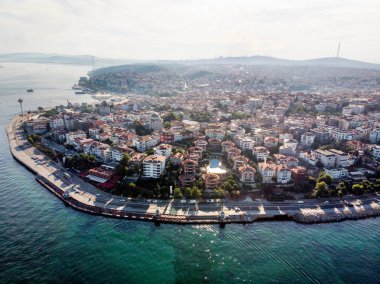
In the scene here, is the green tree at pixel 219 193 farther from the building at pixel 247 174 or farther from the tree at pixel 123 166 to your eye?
the tree at pixel 123 166

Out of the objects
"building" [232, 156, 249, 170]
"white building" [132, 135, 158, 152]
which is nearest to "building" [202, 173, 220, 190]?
"building" [232, 156, 249, 170]

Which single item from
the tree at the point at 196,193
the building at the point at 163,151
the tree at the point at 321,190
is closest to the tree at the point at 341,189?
the tree at the point at 321,190

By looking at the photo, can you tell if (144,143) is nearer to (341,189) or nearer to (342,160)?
(341,189)

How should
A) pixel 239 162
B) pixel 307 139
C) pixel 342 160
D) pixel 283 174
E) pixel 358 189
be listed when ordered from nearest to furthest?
pixel 358 189, pixel 283 174, pixel 239 162, pixel 342 160, pixel 307 139

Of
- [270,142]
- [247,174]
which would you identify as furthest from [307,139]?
[247,174]

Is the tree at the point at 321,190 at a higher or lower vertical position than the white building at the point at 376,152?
lower

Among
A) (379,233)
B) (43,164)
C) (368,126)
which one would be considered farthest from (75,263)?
(368,126)
